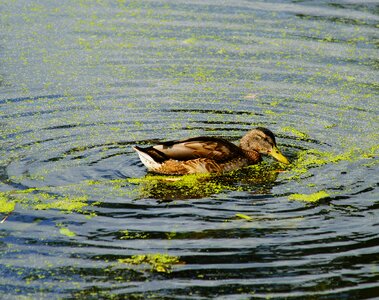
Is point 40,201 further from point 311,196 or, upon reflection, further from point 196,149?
point 311,196

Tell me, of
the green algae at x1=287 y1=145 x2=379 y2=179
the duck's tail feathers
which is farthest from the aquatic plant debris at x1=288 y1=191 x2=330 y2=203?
the duck's tail feathers

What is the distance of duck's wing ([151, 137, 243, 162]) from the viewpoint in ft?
28.6

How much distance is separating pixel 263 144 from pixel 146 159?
53.0 inches

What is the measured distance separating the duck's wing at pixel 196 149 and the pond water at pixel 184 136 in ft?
0.79

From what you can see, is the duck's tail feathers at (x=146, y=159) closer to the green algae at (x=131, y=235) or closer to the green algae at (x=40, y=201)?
the green algae at (x=40, y=201)

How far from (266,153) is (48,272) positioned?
3.44 metres

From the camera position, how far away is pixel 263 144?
9148 mm

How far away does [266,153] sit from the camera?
A: 9.23m

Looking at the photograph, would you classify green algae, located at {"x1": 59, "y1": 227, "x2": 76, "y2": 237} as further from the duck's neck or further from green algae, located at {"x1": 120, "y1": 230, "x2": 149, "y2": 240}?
the duck's neck

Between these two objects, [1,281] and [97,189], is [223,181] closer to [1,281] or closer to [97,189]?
[97,189]

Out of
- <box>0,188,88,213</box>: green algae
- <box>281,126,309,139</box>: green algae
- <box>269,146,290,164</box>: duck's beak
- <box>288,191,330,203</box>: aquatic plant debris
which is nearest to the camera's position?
<box>0,188,88,213</box>: green algae

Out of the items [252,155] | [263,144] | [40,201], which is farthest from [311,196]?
[40,201]

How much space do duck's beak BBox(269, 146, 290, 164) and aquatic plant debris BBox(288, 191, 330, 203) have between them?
1.00m

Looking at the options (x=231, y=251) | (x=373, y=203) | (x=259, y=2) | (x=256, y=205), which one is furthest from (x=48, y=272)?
(x=259, y=2)
